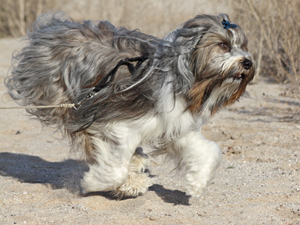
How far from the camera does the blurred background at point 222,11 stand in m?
8.30

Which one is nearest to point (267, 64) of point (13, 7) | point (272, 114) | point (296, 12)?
point (296, 12)


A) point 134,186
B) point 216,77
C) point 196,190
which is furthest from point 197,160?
point 216,77

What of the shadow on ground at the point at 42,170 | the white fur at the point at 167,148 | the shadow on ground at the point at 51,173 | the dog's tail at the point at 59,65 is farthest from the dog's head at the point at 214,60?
the shadow on ground at the point at 42,170

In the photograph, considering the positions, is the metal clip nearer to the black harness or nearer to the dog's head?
the black harness

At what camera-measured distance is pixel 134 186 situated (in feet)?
13.8

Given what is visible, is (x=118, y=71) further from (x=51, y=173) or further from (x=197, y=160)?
(x=51, y=173)

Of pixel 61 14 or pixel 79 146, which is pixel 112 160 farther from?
pixel 61 14

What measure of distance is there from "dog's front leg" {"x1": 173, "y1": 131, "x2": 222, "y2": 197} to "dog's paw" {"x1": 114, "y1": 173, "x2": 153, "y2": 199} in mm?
474

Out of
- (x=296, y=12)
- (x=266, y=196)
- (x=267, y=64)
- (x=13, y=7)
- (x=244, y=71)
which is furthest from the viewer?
(x=13, y=7)

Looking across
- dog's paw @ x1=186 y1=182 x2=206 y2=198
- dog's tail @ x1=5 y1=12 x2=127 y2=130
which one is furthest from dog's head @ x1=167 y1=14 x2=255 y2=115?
dog's tail @ x1=5 y1=12 x2=127 y2=130

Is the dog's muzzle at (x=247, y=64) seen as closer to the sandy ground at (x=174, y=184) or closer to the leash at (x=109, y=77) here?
the leash at (x=109, y=77)

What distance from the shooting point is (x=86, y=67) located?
4.09 meters

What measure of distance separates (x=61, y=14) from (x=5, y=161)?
1.81m

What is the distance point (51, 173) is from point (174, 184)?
4.58ft
